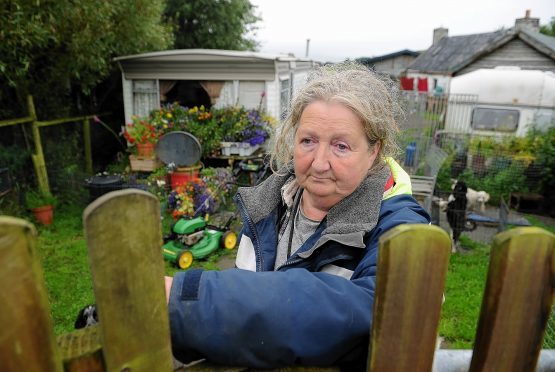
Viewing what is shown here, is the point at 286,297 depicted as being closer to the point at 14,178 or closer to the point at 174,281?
the point at 174,281

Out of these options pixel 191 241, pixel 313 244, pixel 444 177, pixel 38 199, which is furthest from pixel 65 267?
pixel 444 177

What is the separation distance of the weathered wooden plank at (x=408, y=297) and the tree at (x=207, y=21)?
46.0 feet

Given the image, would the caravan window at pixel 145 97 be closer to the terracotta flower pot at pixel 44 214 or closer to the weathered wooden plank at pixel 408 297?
the terracotta flower pot at pixel 44 214

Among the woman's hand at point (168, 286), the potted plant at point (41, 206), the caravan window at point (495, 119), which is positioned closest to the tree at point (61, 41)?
the potted plant at point (41, 206)

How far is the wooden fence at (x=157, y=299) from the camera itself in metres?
0.65

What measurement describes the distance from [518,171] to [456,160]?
1484 millimetres

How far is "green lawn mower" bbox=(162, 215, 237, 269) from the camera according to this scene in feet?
19.1

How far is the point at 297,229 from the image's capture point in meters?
1.65

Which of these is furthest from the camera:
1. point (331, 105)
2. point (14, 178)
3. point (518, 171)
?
point (518, 171)

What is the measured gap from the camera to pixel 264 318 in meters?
0.83

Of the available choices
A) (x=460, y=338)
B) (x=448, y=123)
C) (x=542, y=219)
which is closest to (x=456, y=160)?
(x=542, y=219)

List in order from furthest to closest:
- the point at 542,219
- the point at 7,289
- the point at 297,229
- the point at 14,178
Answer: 1. the point at 542,219
2. the point at 14,178
3. the point at 297,229
4. the point at 7,289

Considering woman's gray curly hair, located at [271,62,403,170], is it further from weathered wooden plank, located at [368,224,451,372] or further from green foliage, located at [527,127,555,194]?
green foliage, located at [527,127,555,194]

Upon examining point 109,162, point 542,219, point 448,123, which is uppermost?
point 448,123
